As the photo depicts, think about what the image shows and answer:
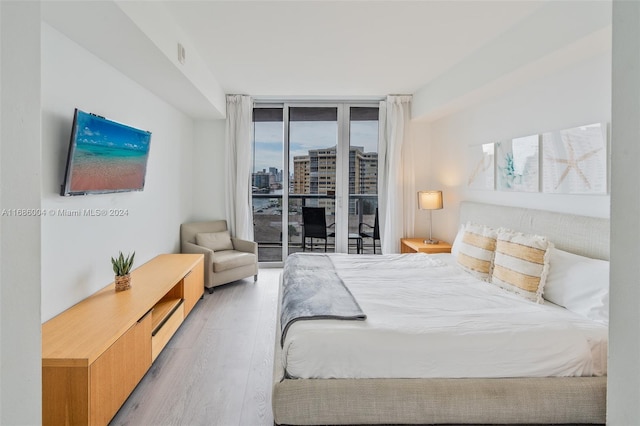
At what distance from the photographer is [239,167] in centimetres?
513

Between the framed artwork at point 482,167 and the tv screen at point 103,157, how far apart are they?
11.2ft

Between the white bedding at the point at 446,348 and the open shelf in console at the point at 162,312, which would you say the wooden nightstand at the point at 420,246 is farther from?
the open shelf in console at the point at 162,312

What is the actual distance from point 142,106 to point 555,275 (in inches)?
148

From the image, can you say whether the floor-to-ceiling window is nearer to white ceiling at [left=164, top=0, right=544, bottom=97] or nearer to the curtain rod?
the curtain rod

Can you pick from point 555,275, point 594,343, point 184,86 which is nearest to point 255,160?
point 184,86

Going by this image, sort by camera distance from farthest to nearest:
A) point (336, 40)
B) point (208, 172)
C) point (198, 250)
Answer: point (208, 172)
point (198, 250)
point (336, 40)

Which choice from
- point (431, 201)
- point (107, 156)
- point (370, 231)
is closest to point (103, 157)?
point (107, 156)

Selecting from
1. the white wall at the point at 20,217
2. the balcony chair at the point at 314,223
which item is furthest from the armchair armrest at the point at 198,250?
the white wall at the point at 20,217

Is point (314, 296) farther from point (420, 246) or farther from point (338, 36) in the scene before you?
point (420, 246)

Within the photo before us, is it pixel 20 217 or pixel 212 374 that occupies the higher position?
pixel 20 217

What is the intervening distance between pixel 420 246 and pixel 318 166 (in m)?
1.98

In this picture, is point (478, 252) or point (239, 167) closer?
point (478, 252)

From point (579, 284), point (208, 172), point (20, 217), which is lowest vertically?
point (579, 284)

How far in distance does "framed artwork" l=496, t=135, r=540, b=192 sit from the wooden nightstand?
43.6 inches
